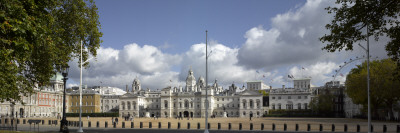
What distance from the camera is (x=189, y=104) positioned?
138 metres

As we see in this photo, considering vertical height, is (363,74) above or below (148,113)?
above

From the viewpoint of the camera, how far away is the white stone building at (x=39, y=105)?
104m

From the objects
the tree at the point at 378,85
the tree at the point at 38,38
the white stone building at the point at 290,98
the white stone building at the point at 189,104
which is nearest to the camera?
the tree at the point at 38,38

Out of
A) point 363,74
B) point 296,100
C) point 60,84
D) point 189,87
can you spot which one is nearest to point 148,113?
point 189,87

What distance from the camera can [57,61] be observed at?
24.8 metres

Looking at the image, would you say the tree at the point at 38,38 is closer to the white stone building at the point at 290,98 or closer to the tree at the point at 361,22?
the tree at the point at 361,22

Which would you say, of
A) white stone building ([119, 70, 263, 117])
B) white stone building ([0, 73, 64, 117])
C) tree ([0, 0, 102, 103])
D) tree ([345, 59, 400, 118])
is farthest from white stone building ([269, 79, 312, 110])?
tree ([0, 0, 102, 103])

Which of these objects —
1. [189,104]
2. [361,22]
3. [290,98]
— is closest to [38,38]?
[361,22]

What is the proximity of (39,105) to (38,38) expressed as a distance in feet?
356

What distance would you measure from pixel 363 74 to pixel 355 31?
153 feet

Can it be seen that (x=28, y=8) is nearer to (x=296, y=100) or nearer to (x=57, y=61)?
(x=57, y=61)

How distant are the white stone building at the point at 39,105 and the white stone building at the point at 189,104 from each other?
969 inches

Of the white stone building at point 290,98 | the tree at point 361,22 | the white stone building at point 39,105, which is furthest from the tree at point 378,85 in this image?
the white stone building at point 39,105

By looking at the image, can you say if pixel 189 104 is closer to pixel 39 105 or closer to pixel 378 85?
pixel 39 105
